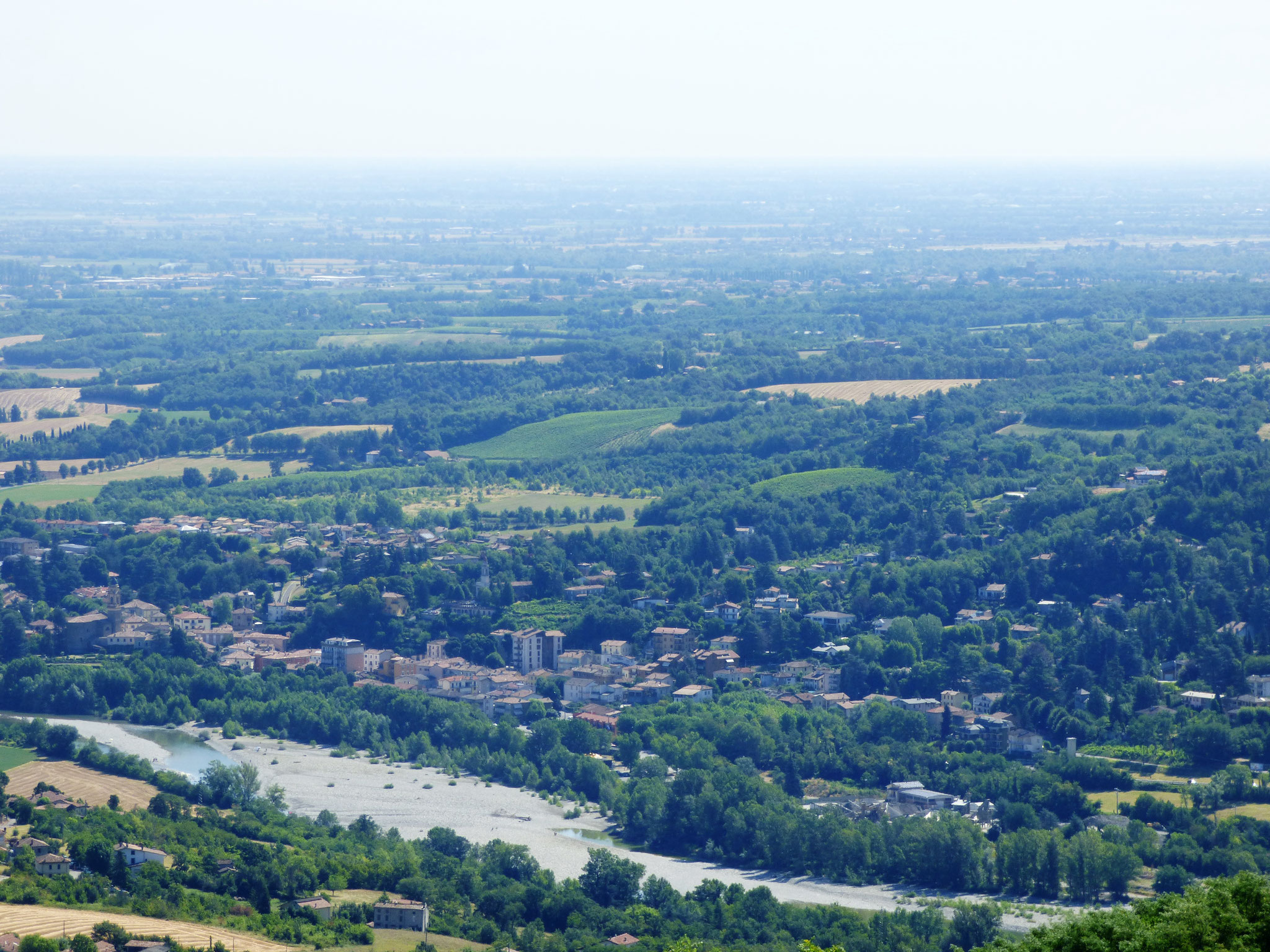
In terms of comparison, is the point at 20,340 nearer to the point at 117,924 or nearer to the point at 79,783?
the point at 79,783

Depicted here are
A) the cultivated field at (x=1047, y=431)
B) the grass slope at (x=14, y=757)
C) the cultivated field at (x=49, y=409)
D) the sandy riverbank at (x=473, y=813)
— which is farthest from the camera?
the cultivated field at (x=49, y=409)

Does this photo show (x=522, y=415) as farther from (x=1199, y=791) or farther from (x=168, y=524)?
(x=1199, y=791)

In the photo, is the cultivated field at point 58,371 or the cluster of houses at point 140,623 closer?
the cluster of houses at point 140,623

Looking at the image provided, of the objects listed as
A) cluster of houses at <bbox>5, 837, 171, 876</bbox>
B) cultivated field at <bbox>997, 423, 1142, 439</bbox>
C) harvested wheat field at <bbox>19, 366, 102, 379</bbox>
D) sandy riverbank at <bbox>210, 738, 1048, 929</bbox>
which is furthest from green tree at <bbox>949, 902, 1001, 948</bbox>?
harvested wheat field at <bbox>19, 366, 102, 379</bbox>

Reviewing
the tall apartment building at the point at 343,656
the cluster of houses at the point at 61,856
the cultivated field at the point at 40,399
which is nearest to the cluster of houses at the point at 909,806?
the cluster of houses at the point at 61,856

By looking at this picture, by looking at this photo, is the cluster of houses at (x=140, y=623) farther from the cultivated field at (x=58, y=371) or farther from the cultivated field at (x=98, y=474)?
the cultivated field at (x=58, y=371)

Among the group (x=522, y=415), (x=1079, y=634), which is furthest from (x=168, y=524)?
(x=1079, y=634)
